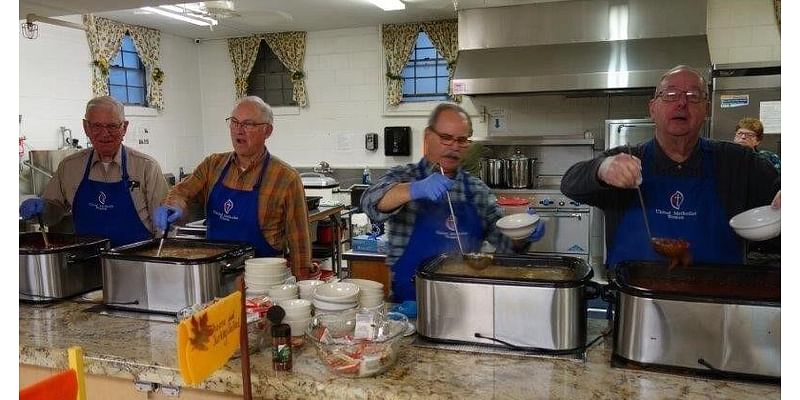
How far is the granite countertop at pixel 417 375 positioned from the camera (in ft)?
4.59

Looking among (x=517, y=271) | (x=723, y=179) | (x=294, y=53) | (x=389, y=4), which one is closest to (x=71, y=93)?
(x=294, y=53)

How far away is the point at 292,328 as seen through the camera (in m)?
1.72

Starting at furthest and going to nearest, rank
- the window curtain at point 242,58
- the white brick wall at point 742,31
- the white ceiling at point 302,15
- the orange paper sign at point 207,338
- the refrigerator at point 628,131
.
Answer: the window curtain at point 242,58, the white ceiling at point 302,15, the white brick wall at point 742,31, the refrigerator at point 628,131, the orange paper sign at point 207,338

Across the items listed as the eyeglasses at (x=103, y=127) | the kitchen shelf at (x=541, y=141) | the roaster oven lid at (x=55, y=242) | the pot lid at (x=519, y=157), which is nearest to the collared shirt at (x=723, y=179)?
the roaster oven lid at (x=55, y=242)

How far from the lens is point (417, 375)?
151cm

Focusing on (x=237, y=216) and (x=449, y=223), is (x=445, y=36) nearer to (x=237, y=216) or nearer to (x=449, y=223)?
(x=237, y=216)

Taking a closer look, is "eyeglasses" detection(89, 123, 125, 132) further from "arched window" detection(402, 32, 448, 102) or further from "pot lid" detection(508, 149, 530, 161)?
"arched window" detection(402, 32, 448, 102)

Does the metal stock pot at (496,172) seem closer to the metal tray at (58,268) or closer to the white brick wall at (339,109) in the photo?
the white brick wall at (339,109)

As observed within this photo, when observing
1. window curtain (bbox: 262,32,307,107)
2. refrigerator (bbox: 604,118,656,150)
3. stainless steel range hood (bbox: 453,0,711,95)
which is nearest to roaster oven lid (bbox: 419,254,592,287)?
refrigerator (bbox: 604,118,656,150)

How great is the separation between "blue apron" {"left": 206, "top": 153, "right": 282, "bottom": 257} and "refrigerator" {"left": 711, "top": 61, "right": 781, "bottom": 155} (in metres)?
4.36

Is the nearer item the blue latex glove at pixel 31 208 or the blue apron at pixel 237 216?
the blue latex glove at pixel 31 208

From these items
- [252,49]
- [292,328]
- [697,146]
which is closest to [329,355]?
[292,328]

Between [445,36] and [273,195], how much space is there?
4.98 meters

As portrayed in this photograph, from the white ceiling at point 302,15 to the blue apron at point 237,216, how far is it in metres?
2.69
